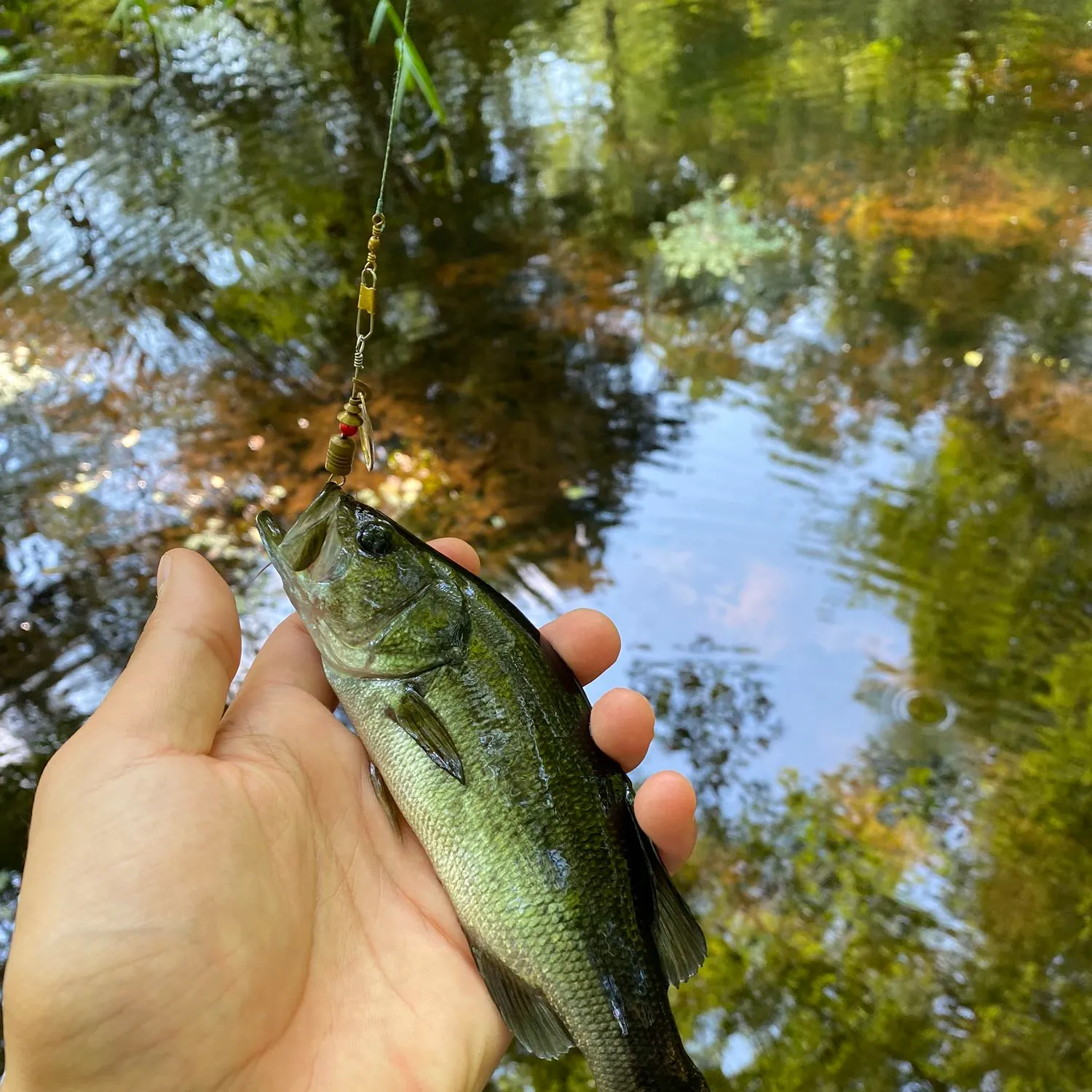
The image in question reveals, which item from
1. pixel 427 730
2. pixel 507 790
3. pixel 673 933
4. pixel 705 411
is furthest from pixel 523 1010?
pixel 705 411

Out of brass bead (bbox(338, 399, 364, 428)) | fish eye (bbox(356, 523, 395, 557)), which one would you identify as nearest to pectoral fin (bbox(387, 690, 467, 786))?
fish eye (bbox(356, 523, 395, 557))

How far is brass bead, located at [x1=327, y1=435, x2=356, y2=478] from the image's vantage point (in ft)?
6.56

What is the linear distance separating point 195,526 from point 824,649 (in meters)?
3.34

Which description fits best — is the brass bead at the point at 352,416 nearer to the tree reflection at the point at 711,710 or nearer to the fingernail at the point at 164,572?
the fingernail at the point at 164,572

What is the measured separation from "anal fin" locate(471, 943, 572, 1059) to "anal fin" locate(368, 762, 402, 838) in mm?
369

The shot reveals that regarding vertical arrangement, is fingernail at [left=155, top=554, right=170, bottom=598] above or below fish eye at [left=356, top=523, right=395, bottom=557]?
above

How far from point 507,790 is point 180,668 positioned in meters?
0.79

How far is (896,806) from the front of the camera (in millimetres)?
3533

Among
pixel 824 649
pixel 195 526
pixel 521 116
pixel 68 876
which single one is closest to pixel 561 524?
pixel 824 649

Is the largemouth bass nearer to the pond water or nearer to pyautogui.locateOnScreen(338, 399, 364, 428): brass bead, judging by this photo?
pyautogui.locateOnScreen(338, 399, 364, 428): brass bead

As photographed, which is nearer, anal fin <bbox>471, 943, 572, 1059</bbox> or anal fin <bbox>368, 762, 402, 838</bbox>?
anal fin <bbox>471, 943, 572, 1059</bbox>

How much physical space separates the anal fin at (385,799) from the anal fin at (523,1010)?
1.21ft

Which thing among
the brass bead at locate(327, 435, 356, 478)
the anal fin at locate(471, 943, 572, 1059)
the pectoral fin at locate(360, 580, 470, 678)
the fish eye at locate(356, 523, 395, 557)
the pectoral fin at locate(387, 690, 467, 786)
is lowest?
the anal fin at locate(471, 943, 572, 1059)

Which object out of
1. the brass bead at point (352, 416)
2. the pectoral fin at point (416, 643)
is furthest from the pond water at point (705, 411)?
the brass bead at point (352, 416)
